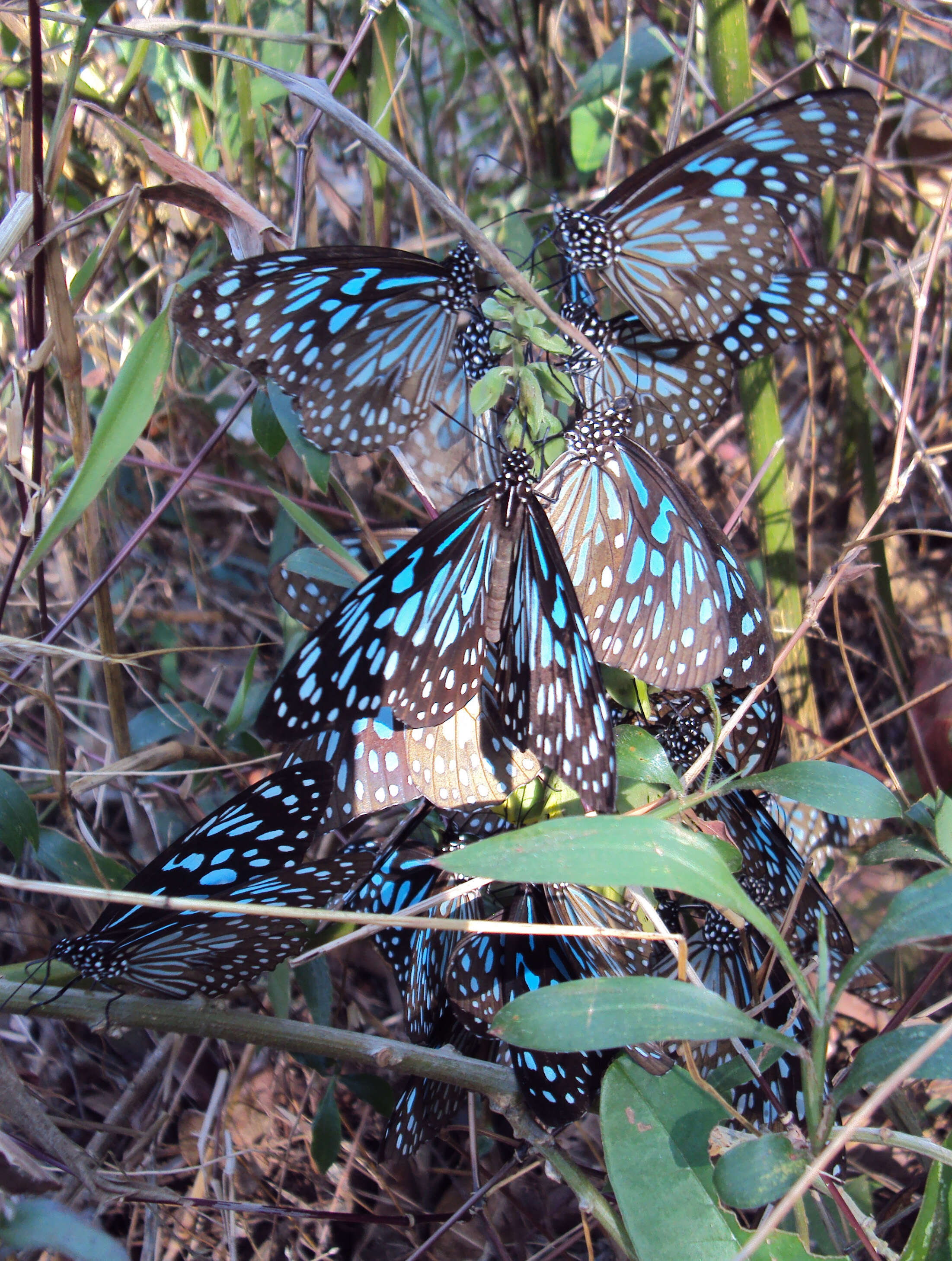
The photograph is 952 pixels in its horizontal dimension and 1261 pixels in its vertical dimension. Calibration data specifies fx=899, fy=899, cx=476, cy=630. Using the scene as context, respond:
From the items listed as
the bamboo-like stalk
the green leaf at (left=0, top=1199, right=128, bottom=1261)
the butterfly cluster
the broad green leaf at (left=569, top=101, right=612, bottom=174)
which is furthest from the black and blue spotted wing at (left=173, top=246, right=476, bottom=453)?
the green leaf at (left=0, top=1199, right=128, bottom=1261)

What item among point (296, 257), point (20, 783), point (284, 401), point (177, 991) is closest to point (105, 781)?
point (20, 783)

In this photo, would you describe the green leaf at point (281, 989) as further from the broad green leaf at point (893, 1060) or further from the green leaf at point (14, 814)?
the broad green leaf at point (893, 1060)

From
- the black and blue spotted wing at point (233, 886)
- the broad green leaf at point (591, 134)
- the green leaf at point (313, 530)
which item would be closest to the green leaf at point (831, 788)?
the black and blue spotted wing at point (233, 886)

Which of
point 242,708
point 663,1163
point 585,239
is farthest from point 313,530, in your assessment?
point 663,1163

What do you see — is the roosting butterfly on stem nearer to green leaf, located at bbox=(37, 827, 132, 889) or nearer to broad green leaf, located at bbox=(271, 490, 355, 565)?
broad green leaf, located at bbox=(271, 490, 355, 565)

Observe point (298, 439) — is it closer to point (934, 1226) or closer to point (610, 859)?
point (610, 859)

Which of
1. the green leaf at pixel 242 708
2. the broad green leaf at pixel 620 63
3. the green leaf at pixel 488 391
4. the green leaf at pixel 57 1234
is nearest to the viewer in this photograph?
the green leaf at pixel 57 1234
